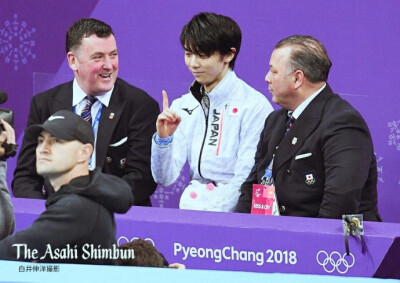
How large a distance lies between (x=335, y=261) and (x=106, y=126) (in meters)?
1.68

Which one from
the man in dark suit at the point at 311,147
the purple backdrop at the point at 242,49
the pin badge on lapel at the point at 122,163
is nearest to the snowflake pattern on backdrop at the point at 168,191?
the purple backdrop at the point at 242,49

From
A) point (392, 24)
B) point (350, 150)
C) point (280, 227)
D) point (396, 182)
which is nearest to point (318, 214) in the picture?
point (350, 150)

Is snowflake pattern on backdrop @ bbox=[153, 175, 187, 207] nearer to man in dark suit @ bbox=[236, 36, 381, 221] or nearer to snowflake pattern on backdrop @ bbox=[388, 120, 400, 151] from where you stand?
man in dark suit @ bbox=[236, 36, 381, 221]

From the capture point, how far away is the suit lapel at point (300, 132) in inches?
194

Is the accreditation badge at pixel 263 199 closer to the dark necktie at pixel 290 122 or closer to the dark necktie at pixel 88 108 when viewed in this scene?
the dark necktie at pixel 290 122

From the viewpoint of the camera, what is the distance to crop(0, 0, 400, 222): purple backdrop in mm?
5977

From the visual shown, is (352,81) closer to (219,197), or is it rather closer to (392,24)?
(392,24)

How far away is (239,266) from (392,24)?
2288mm

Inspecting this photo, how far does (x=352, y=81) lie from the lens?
20.1ft

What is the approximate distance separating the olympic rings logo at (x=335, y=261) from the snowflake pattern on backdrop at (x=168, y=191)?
1956 mm

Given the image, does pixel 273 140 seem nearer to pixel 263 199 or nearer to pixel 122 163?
pixel 263 199

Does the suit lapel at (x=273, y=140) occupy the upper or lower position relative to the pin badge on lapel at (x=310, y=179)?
upper

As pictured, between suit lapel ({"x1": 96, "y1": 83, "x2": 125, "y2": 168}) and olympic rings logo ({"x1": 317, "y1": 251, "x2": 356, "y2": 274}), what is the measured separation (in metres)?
1.56

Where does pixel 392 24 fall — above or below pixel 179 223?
above
